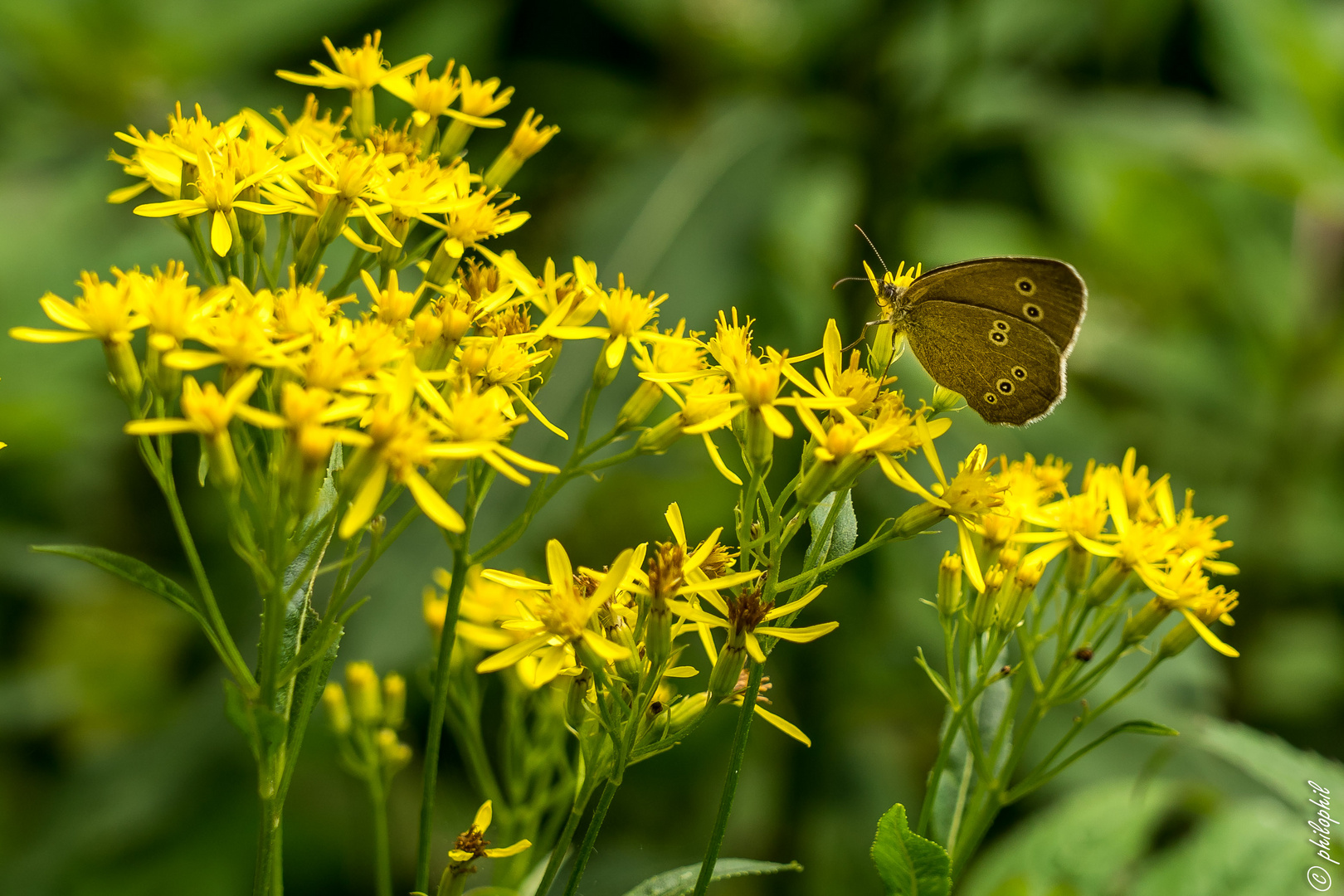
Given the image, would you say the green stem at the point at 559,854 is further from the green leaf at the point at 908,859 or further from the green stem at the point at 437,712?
the green leaf at the point at 908,859

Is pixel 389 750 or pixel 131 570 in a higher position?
pixel 131 570

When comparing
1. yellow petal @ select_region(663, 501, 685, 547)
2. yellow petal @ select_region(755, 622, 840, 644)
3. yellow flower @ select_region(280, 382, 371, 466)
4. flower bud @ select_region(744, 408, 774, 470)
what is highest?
yellow flower @ select_region(280, 382, 371, 466)

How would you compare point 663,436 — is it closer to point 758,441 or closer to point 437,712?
point 758,441

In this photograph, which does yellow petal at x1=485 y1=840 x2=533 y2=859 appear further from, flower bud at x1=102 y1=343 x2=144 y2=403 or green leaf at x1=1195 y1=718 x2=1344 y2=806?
green leaf at x1=1195 y1=718 x2=1344 y2=806

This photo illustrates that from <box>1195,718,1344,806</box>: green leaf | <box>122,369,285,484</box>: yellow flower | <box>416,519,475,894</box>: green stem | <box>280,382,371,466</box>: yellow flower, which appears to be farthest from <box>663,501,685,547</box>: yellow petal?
<box>1195,718,1344,806</box>: green leaf

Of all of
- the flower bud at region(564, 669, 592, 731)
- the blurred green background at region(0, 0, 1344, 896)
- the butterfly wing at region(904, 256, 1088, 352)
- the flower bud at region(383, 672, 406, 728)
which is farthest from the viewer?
the blurred green background at region(0, 0, 1344, 896)

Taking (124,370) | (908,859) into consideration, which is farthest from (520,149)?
(908,859)

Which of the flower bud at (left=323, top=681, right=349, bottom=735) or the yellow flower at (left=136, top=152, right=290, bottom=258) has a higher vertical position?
the yellow flower at (left=136, top=152, right=290, bottom=258)
